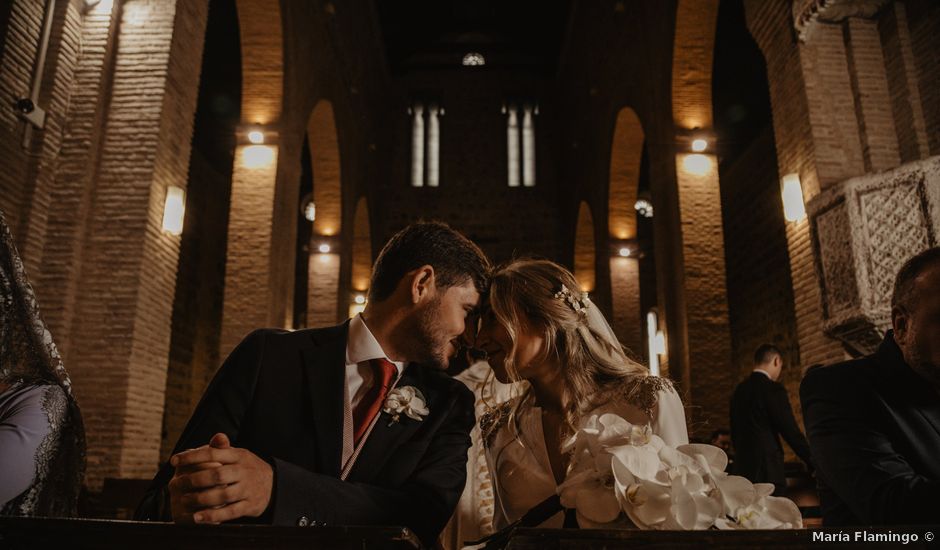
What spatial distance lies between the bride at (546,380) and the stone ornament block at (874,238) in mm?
3382

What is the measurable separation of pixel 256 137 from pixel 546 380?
7.71 metres

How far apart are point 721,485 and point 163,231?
5863 millimetres

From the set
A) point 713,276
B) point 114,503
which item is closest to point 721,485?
point 114,503

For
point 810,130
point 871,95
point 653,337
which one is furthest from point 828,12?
point 653,337

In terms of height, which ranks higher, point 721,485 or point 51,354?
point 51,354

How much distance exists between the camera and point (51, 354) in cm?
184

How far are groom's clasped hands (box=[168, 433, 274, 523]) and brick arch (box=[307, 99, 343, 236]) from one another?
468 inches

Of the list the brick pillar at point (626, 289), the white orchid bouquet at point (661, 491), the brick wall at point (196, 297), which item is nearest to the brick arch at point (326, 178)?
the brick wall at point (196, 297)

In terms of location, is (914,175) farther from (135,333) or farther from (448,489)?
(135,333)

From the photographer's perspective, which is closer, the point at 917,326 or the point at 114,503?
the point at 917,326

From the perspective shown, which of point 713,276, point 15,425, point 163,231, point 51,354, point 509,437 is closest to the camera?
point 15,425

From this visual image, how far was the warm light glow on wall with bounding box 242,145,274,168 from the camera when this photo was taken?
29.1ft

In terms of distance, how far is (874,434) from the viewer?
187cm

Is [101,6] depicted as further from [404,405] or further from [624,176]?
[624,176]
